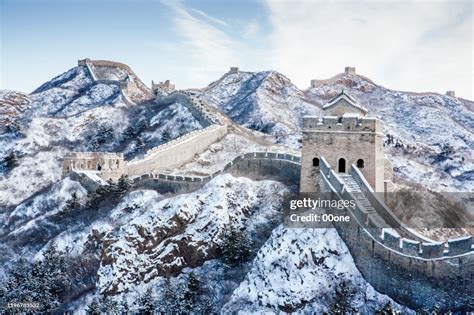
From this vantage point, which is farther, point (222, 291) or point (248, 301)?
point (222, 291)

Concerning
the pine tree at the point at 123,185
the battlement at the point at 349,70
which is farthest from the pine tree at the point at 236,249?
the battlement at the point at 349,70

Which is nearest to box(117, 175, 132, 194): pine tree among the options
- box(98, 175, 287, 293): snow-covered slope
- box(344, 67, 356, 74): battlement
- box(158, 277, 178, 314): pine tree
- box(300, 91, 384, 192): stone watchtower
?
box(98, 175, 287, 293): snow-covered slope

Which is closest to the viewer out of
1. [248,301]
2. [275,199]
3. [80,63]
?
[248,301]

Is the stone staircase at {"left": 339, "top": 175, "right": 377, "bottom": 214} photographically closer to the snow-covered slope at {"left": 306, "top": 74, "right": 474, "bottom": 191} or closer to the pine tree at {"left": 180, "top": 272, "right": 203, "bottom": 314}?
the pine tree at {"left": 180, "top": 272, "right": 203, "bottom": 314}

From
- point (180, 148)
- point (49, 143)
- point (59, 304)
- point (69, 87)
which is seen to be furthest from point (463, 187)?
point (69, 87)

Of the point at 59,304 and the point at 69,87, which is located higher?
the point at 69,87

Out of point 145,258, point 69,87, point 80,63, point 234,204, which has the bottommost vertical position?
point 145,258

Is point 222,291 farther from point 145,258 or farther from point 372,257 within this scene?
point 372,257
